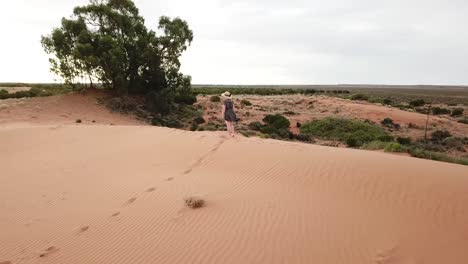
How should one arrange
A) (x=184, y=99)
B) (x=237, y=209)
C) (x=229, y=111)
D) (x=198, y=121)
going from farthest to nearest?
(x=184, y=99) → (x=198, y=121) → (x=229, y=111) → (x=237, y=209)

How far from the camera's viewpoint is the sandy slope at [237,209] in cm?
470

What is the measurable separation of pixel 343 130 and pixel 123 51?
525 inches

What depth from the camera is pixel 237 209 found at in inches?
233

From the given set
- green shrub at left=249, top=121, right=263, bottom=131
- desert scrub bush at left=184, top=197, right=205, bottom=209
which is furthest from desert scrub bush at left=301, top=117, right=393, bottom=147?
desert scrub bush at left=184, top=197, right=205, bottom=209

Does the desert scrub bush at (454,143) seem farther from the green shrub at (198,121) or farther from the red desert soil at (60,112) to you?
the red desert soil at (60,112)

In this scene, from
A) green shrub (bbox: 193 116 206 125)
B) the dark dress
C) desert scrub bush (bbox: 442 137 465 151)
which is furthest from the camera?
green shrub (bbox: 193 116 206 125)

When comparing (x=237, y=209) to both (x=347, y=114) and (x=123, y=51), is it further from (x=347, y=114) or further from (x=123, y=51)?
(x=347, y=114)

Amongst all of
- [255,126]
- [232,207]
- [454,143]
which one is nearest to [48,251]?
[232,207]

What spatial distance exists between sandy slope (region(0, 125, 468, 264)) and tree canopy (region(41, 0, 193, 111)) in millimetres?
12681

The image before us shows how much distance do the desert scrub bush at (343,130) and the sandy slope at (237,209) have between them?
10.3 m

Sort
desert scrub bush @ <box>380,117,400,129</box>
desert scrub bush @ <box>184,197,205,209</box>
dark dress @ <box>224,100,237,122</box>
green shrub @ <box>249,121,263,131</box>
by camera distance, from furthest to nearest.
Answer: desert scrub bush @ <box>380,117,400,129</box>
green shrub @ <box>249,121,263,131</box>
dark dress @ <box>224,100,237,122</box>
desert scrub bush @ <box>184,197,205,209</box>

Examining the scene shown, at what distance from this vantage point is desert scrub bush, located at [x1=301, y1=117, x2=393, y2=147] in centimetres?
1934

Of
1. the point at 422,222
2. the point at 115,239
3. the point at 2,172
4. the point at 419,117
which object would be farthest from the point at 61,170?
the point at 419,117

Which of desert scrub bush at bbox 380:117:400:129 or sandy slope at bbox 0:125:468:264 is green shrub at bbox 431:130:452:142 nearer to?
desert scrub bush at bbox 380:117:400:129
